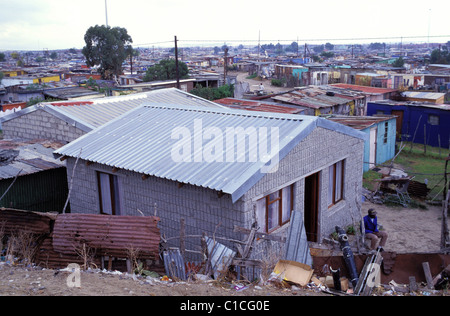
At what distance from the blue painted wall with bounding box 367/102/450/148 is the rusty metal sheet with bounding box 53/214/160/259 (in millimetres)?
20519

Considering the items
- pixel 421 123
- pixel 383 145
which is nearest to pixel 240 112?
pixel 383 145

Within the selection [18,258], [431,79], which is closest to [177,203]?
[18,258]

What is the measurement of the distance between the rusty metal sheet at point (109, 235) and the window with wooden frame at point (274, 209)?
7.56 feet

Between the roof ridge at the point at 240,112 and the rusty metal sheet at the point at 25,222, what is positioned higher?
the roof ridge at the point at 240,112

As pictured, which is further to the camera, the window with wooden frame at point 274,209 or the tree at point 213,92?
the tree at point 213,92

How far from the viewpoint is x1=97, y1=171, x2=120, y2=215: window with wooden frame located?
10.5 meters

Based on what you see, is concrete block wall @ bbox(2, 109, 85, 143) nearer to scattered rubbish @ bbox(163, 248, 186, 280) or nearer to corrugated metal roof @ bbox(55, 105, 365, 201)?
corrugated metal roof @ bbox(55, 105, 365, 201)

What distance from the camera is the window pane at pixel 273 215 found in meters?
9.02

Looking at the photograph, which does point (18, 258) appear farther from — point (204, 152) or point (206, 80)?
point (206, 80)

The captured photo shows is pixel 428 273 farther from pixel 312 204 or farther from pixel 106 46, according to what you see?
pixel 106 46

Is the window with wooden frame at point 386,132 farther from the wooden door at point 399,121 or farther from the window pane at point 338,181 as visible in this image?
the window pane at point 338,181

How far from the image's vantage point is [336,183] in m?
11.4

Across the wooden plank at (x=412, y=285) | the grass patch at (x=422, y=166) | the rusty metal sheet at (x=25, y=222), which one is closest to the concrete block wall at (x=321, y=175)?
the wooden plank at (x=412, y=285)

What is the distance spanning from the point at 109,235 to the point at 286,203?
3.97 meters
